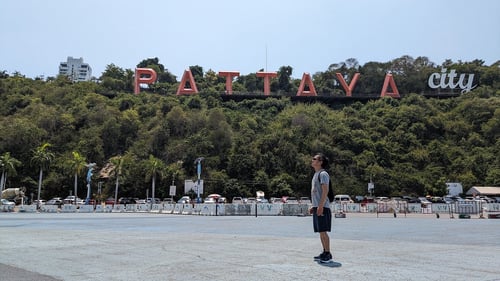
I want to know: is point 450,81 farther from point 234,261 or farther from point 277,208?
point 234,261

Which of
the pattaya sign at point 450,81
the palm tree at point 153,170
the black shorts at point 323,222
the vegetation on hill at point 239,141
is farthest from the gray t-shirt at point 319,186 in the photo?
the pattaya sign at point 450,81

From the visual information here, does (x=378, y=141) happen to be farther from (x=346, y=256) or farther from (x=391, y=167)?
(x=346, y=256)

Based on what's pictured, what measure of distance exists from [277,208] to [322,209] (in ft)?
90.8

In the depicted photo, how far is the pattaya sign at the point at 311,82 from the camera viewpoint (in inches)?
3637

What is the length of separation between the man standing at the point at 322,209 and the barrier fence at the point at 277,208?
80.8 ft

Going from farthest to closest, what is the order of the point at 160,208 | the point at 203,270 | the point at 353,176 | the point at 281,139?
1. the point at 281,139
2. the point at 353,176
3. the point at 160,208
4. the point at 203,270

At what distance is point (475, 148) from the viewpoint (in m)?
78.0

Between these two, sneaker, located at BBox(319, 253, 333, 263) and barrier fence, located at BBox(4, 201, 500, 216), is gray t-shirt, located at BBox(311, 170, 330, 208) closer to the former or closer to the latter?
sneaker, located at BBox(319, 253, 333, 263)

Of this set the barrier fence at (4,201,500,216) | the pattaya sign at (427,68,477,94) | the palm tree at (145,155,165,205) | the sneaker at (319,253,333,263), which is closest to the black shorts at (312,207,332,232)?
the sneaker at (319,253,333,263)

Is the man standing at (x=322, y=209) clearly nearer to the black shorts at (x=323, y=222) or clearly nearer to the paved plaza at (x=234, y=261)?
the black shorts at (x=323, y=222)

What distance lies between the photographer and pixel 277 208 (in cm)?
3469

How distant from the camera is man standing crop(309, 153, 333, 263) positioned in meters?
7.20

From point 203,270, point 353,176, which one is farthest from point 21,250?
point 353,176

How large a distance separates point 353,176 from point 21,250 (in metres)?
68.3
